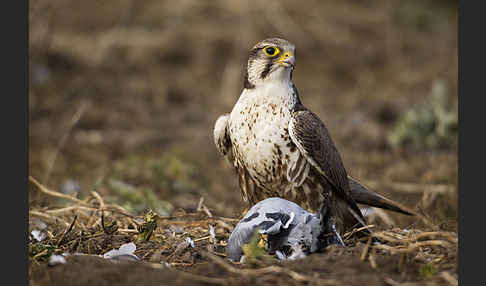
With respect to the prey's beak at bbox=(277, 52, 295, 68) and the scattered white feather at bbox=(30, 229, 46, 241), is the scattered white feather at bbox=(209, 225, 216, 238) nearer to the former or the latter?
the scattered white feather at bbox=(30, 229, 46, 241)

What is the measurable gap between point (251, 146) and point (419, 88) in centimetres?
683

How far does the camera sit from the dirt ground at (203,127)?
2783 mm

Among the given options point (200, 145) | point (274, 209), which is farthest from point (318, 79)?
point (274, 209)

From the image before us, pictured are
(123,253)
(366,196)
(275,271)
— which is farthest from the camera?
(366,196)

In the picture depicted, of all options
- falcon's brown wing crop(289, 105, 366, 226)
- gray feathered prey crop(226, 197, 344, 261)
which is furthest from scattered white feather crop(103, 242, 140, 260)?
falcon's brown wing crop(289, 105, 366, 226)

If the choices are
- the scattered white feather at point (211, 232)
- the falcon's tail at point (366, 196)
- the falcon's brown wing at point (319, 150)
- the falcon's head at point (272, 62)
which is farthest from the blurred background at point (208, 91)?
the falcon's head at point (272, 62)

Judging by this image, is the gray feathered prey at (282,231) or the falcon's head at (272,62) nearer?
the gray feathered prey at (282,231)

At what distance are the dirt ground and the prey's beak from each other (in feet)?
3.49

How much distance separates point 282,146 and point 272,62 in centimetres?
58

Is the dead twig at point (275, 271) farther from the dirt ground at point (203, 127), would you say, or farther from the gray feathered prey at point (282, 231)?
the gray feathered prey at point (282, 231)

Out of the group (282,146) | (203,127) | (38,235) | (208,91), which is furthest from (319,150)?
(208,91)

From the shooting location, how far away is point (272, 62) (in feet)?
12.6

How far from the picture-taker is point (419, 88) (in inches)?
386

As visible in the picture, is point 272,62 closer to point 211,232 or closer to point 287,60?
point 287,60
